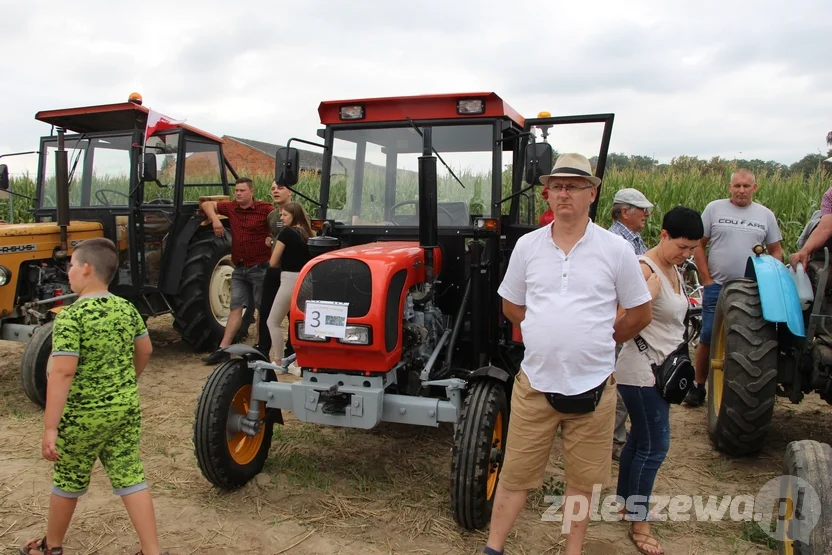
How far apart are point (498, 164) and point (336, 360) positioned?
5.29 feet

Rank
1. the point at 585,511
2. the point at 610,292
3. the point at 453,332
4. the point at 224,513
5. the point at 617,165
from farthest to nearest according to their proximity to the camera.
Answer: the point at 617,165, the point at 453,332, the point at 224,513, the point at 585,511, the point at 610,292

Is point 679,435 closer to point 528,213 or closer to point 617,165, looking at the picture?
point 528,213

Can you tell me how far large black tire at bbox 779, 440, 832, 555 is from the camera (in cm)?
231

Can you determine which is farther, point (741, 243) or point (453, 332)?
point (741, 243)

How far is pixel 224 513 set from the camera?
3338 mm

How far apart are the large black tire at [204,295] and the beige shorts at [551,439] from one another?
412 cm

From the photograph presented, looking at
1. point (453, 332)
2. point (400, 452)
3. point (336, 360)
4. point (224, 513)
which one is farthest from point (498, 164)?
point (224, 513)

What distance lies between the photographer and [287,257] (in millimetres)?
4988

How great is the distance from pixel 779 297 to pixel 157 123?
518cm

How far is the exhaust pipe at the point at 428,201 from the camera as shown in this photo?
332 centimetres

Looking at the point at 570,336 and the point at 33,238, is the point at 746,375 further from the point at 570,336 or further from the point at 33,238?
the point at 33,238

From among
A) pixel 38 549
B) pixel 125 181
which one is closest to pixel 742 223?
pixel 38 549

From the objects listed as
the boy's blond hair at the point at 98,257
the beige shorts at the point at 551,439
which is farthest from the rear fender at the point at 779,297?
the boy's blond hair at the point at 98,257

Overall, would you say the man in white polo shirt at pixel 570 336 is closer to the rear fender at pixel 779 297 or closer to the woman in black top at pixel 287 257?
the rear fender at pixel 779 297
